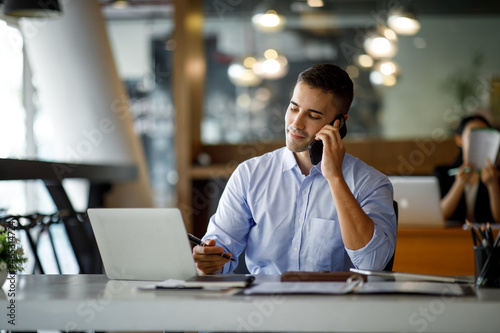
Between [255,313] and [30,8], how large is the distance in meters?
2.39

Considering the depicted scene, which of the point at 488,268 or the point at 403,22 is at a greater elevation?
the point at 403,22

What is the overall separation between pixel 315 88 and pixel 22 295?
1.09 metres

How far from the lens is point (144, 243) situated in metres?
1.50

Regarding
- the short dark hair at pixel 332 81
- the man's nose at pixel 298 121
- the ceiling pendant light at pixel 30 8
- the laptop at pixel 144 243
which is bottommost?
the laptop at pixel 144 243

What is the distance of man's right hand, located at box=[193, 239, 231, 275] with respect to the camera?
1706 mm

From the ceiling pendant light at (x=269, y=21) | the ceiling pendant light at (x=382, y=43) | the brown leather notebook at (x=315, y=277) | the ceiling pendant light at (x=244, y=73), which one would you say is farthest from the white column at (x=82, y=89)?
the brown leather notebook at (x=315, y=277)

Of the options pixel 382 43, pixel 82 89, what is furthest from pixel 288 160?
pixel 382 43

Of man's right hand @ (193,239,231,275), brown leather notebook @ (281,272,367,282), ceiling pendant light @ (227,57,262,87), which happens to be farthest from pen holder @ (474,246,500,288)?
ceiling pendant light @ (227,57,262,87)

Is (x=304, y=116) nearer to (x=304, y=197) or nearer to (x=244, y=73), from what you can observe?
(x=304, y=197)

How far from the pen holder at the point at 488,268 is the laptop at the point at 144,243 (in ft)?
2.27

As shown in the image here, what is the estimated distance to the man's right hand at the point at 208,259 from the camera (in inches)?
67.2

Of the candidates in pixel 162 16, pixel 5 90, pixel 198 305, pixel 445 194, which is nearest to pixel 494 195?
pixel 445 194

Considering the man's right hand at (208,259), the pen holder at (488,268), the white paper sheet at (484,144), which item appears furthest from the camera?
the white paper sheet at (484,144)

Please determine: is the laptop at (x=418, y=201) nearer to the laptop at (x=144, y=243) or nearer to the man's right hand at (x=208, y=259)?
the man's right hand at (x=208, y=259)
